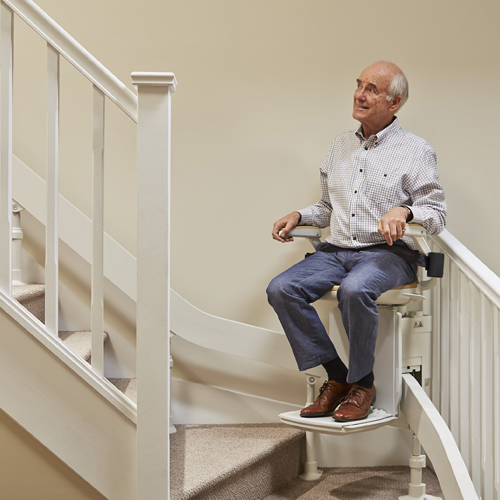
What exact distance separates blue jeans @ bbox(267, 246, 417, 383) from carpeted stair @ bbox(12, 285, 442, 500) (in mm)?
410

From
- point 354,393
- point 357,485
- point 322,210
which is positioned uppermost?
point 322,210

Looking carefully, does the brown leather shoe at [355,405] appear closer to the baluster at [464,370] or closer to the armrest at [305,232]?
the baluster at [464,370]

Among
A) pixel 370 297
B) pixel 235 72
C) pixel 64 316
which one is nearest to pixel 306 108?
pixel 235 72

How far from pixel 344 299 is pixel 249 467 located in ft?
2.25

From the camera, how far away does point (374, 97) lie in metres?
1.95

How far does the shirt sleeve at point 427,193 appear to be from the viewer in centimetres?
176

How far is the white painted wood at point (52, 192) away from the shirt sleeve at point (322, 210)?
1003 millimetres

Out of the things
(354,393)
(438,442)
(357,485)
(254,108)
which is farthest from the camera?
(254,108)

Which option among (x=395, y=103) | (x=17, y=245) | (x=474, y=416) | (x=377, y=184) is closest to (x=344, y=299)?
(x=377, y=184)

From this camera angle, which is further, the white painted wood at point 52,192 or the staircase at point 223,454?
the staircase at point 223,454

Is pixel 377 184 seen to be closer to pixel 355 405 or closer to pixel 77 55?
pixel 355 405

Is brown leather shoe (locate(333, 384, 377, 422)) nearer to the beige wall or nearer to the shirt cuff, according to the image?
the shirt cuff

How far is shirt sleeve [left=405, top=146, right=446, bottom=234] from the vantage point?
1758 millimetres

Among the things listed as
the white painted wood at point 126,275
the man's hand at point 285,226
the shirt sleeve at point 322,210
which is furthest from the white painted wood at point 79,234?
the shirt sleeve at point 322,210
